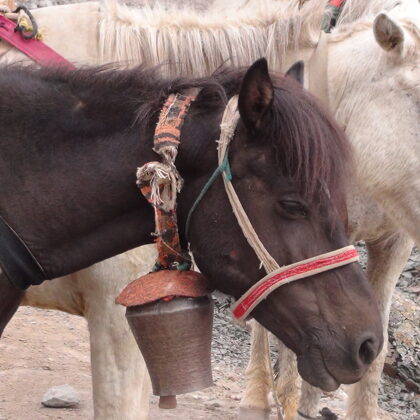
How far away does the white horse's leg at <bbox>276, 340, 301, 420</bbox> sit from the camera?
14.9 ft

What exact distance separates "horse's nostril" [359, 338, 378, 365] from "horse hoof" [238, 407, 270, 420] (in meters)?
2.52

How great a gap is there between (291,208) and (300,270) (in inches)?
6.0

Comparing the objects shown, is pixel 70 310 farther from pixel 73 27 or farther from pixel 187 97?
pixel 187 97

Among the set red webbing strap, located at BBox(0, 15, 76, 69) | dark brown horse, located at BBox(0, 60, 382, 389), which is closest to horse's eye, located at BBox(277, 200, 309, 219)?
dark brown horse, located at BBox(0, 60, 382, 389)

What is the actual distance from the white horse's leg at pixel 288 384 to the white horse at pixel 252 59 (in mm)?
930

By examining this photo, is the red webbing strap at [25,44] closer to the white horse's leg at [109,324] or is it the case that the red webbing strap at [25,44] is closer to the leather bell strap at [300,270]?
the white horse's leg at [109,324]

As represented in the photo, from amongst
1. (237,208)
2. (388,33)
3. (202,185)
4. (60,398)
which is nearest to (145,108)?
(202,185)

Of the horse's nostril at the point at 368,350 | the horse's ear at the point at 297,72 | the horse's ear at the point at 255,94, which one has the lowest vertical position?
the horse's nostril at the point at 368,350

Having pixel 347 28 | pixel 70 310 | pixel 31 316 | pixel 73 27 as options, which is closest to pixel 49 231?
pixel 70 310

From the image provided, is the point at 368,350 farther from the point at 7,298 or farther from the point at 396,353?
the point at 396,353

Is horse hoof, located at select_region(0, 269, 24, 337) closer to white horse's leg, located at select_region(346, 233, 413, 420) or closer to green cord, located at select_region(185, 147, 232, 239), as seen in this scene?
green cord, located at select_region(185, 147, 232, 239)

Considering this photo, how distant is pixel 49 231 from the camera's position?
7.54 feet

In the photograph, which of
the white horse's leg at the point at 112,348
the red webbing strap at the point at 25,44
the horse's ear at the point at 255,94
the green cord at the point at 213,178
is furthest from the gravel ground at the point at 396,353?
the horse's ear at the point at 255,94

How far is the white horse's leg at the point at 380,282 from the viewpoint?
169 inches
